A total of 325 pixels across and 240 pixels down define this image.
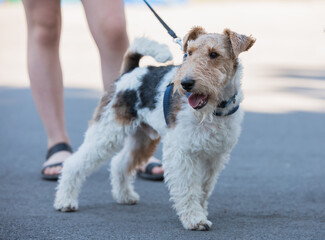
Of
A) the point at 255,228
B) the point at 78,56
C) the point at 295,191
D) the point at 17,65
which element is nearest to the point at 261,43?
the point at 78,56

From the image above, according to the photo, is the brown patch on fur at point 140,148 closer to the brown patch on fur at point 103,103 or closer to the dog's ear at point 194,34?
the brown patch on fur at point 103,103

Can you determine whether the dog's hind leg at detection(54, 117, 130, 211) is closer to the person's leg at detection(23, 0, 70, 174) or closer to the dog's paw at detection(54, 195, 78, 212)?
the dog's paw at detection(54, 195, 78, 212)

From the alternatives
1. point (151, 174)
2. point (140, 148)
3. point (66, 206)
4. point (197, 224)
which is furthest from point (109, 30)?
point (197, 224)

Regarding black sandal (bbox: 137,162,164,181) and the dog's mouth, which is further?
black sandal (bbox: 137,162,164,181)

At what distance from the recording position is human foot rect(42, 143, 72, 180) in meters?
4.92

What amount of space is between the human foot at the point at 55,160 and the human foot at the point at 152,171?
723mm

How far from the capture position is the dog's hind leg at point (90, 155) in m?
4.15

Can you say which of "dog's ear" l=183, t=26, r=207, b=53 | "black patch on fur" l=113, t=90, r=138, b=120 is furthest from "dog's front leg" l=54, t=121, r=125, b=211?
"dog's ear" l=183, t=26, r=207, b=53

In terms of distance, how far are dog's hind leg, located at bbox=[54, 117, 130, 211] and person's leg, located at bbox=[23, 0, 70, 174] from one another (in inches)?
29.3

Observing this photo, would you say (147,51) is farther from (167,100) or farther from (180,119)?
(180,119)

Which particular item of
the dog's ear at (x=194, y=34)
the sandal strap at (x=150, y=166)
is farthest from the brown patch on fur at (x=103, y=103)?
the sandal strap at (x=150, y=166)

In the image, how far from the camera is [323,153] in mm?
5969

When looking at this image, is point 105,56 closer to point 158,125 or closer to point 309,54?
point 158,125

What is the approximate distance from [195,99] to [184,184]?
24.5 inches
